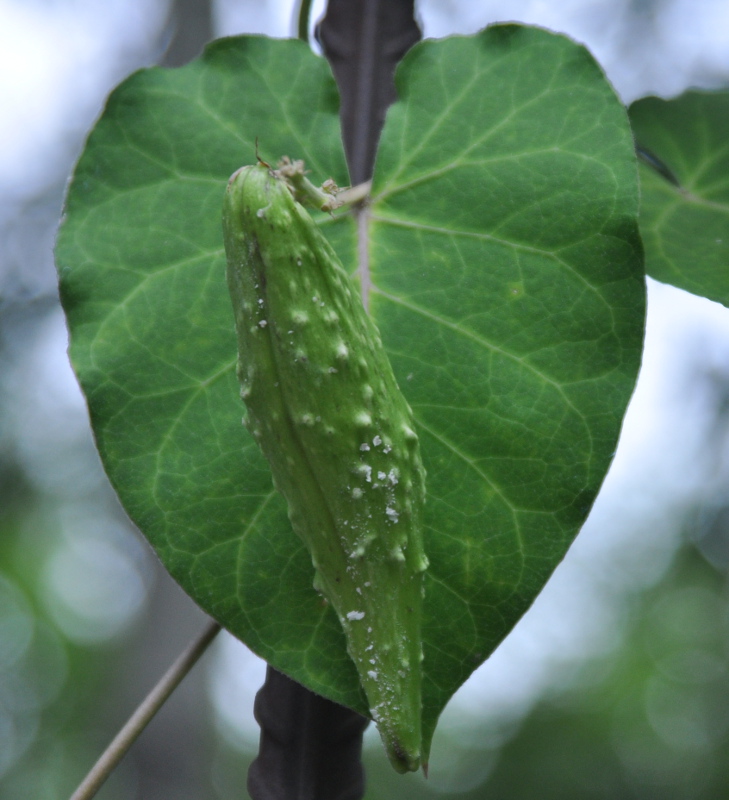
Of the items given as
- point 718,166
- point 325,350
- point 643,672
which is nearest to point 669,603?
point 643,672

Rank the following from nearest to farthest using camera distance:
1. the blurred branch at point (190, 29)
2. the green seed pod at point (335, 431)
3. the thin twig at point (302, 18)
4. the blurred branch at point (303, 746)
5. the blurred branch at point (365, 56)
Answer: the green seed pod at point (335, 431) → the blurred branch at point (303, 746) → the blurred branch at point (365, 56) → the thin twig at point (302, 18) → the blurred branch at point (190, 29)

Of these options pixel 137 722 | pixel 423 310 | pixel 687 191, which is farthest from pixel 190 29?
pixel 137 722

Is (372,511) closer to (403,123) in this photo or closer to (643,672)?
(403,123)

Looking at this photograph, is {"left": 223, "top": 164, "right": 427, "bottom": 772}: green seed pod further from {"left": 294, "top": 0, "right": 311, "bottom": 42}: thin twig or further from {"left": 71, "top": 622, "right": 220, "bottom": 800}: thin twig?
{"left": 294, "top": 0, "right": 311, "bottom": 42}: thin twig

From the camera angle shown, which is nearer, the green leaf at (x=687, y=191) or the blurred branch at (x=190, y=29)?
the green leaf at (x=687, y=191)

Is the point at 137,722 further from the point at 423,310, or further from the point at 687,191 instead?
the point at 687,191

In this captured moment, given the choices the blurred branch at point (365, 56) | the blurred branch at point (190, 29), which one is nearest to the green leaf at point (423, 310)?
the blurred branch at point (365, 56)

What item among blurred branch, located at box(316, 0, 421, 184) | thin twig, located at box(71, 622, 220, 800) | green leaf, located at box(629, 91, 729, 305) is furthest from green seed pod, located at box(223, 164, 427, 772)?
green leaf, located at box(629, 91, 729, 305)

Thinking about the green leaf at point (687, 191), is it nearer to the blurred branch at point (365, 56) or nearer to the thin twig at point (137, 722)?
the blurred branch at point (365, 56)
